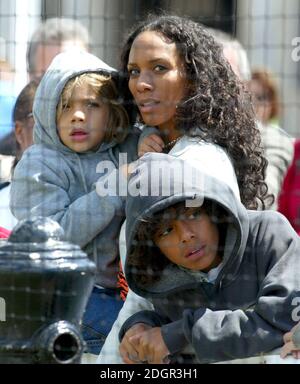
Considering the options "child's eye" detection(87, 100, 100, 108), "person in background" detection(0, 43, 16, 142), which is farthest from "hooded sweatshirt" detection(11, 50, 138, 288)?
"person in background" detection(0, 43, 16, 142)

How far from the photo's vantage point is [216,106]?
4.34 meters

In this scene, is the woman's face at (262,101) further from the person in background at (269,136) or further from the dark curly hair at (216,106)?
the dark curly hair at (216,106)

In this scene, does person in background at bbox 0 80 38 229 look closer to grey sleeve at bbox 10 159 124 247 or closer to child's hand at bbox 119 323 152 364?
grey sleeve at bbox 10 159 124 247

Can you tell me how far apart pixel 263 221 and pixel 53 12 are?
4.38 metres

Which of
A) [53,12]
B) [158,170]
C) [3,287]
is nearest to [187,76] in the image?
[158,170]

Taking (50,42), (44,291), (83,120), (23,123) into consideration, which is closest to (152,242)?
(44,291)

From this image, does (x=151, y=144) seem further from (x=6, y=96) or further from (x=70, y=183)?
(x=6, y=96)

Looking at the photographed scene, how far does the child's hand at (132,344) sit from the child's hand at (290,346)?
47cm

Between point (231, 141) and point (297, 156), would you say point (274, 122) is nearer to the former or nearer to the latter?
point (297, 156)

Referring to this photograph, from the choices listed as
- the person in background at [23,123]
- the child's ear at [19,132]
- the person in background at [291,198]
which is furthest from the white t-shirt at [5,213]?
the person in background at [291,198]

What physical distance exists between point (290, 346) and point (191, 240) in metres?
0.47

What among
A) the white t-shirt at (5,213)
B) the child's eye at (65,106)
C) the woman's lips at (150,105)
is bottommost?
the white t-shirt at (5,213)

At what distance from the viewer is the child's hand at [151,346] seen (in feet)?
12.9

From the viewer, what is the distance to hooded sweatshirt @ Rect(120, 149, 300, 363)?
383 cm
